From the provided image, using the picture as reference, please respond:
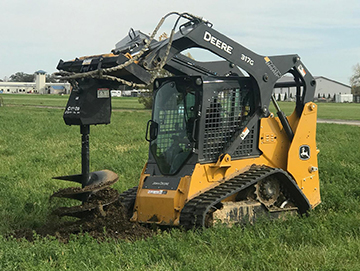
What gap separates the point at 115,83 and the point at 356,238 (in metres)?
3.75

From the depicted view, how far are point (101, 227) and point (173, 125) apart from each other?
1893 mm

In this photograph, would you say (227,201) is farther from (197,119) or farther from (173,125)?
(173,125)

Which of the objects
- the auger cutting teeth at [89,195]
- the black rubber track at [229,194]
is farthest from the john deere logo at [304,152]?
the auger cutting teeth at [89,195]

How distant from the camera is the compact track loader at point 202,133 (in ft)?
22.9

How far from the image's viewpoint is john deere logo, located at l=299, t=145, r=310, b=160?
28.0ft

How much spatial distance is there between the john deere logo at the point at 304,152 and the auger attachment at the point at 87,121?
10.4ft

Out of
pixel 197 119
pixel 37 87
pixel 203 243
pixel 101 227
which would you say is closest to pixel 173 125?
pixel 197 119

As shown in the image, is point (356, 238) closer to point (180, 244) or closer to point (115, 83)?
point (180, 244)

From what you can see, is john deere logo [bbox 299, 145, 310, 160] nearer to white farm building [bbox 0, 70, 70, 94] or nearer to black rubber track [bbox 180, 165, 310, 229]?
black rubber track [bbox 180, 165, 310, 229]

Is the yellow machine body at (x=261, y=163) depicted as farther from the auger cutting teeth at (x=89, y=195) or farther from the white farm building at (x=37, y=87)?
the white farm building at (x=37, y=87)

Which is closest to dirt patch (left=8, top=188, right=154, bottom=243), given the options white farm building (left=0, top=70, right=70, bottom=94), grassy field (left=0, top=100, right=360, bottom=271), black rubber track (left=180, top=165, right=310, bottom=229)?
grassy field (left=0, top=100, right=360, bottom=271)

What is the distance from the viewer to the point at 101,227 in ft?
22.7

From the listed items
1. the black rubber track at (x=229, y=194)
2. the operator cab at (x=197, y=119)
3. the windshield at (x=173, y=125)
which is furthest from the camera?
the windshield at (x=173, y=125)

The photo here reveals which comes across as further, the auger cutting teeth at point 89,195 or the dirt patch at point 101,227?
the auger cutting teeth at point 89,195
